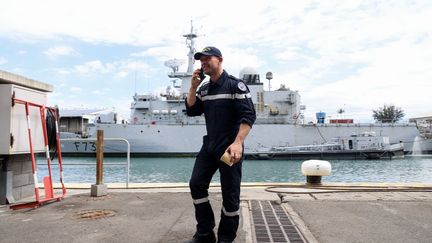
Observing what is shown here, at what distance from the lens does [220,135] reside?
2363 mm

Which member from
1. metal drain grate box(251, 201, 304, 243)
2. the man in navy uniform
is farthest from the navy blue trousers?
metal drain grate box(251, 201, 304, 243)

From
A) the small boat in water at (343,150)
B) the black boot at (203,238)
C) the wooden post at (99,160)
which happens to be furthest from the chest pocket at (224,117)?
the small boat in water at (343,150)

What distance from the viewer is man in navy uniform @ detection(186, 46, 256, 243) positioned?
232 centimetres

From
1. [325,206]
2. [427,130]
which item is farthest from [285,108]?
[325,206]

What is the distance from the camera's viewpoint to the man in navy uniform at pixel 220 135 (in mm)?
2320

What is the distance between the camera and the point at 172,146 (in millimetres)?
33719

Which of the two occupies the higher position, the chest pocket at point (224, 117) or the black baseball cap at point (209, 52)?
the black baseball cap at point (209, 52)

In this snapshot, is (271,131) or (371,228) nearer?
(371,228)

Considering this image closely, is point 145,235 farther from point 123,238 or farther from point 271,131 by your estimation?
point 271,131

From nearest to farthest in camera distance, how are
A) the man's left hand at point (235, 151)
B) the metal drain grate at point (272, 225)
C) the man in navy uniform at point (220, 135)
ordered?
the man's left hand at point (235, 151)
the man in navy uniform at point (220, 135)
the metal drain grate at point (272, 225)

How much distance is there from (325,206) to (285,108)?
34.1 m

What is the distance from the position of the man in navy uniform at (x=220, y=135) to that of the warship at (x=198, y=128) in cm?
3011

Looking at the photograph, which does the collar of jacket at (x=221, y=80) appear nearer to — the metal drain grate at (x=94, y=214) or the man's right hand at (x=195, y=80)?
the man's right hand at (x=195, y=80)

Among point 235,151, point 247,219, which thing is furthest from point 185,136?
point 235,151
